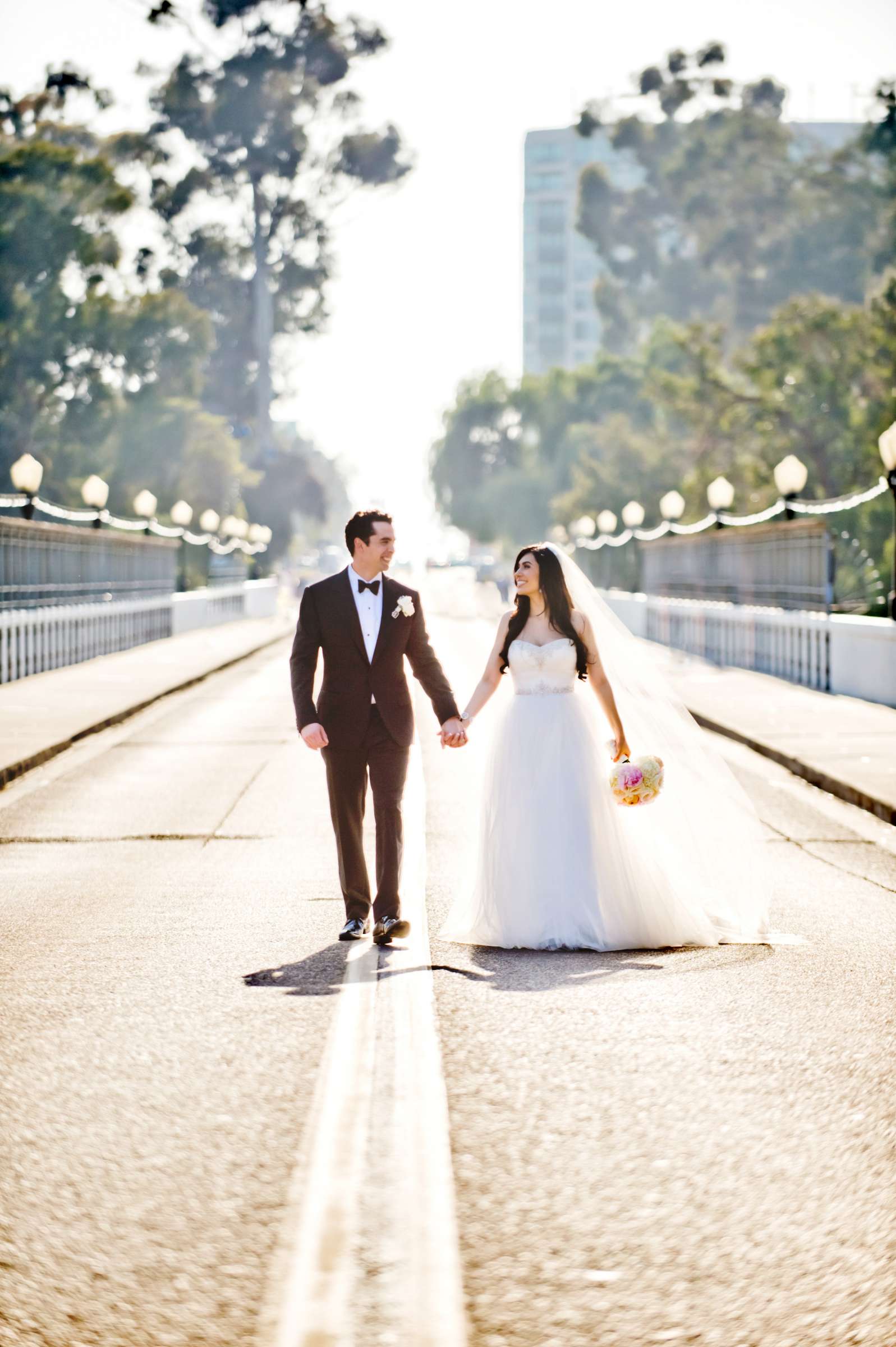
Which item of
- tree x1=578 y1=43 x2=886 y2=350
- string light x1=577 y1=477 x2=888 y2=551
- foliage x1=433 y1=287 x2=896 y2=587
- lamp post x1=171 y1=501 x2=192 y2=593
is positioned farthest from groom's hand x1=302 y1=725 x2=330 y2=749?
tree x1=578 y1=43 x2=886 y2=350

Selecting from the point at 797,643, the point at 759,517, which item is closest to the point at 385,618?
the point at 797,643

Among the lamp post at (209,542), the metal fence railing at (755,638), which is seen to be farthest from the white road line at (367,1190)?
the lamp post at (209,542)

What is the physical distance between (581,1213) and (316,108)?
7439 centimetres

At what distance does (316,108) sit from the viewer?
73.9m

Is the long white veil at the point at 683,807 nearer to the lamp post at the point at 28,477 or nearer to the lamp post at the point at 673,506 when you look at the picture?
the lamp post at the point at 28,477

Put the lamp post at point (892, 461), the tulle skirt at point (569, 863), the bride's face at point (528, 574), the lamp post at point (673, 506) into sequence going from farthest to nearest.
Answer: the lamp post at point (673, 506), the lamp post at point (892, 461), the bride's face at point (528, 574), the tulle skirt at point (569, 863)

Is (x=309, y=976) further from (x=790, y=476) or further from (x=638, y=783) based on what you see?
(x=790, y=476)

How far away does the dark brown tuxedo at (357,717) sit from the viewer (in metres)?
7.50

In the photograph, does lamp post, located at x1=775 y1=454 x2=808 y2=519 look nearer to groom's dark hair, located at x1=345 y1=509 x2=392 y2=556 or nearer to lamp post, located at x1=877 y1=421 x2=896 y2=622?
lamp post, located at x1=877 y1=421 x2=896 y2=622

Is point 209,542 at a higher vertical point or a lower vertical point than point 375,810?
higher

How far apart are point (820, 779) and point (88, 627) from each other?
60.0 ft

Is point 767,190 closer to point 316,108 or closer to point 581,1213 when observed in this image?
point 316,108

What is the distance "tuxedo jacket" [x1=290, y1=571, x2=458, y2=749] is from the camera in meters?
7.50

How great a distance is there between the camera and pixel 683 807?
26.4 feet
